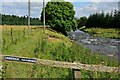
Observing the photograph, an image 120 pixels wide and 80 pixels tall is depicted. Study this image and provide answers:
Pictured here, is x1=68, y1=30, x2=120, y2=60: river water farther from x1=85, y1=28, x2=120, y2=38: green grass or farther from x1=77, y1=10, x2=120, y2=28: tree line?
x1=77, y1=10, x2=120, y2=28: tree line

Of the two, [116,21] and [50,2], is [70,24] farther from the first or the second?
[116,21]

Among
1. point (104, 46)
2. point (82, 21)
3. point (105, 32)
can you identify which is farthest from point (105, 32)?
point (104, 46)

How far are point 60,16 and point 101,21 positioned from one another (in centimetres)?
3265

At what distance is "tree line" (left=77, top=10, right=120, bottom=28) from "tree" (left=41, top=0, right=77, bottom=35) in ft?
59.6

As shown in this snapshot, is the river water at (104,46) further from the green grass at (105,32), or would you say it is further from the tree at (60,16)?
the green grass at (105,32)

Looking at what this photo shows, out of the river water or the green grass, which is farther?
the green grass

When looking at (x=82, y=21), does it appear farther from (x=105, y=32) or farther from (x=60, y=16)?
(x=60, y=16)

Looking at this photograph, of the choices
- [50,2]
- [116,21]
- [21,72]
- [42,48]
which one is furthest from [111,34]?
[21,72]

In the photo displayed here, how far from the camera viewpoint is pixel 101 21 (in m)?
80.9

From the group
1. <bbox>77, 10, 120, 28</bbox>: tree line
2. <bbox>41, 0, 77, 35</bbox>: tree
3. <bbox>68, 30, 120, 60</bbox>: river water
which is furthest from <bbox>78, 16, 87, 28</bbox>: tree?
<bbox>68, 30, 120, 60</bbox>: river water

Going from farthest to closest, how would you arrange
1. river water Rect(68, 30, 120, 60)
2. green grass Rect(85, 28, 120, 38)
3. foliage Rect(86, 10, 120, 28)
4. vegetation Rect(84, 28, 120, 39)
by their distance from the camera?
foliage Rect(86, 10, 120, 28), green grass Rect(85, 28, 120, 38), vegetation Rect(84, 28, 120, 39), river water Rect(68, 30, 120, 60)

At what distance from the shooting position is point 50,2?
52.2 meters

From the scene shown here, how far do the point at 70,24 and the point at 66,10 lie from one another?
3.13 metres

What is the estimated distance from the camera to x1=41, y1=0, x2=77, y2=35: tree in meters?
50.5
